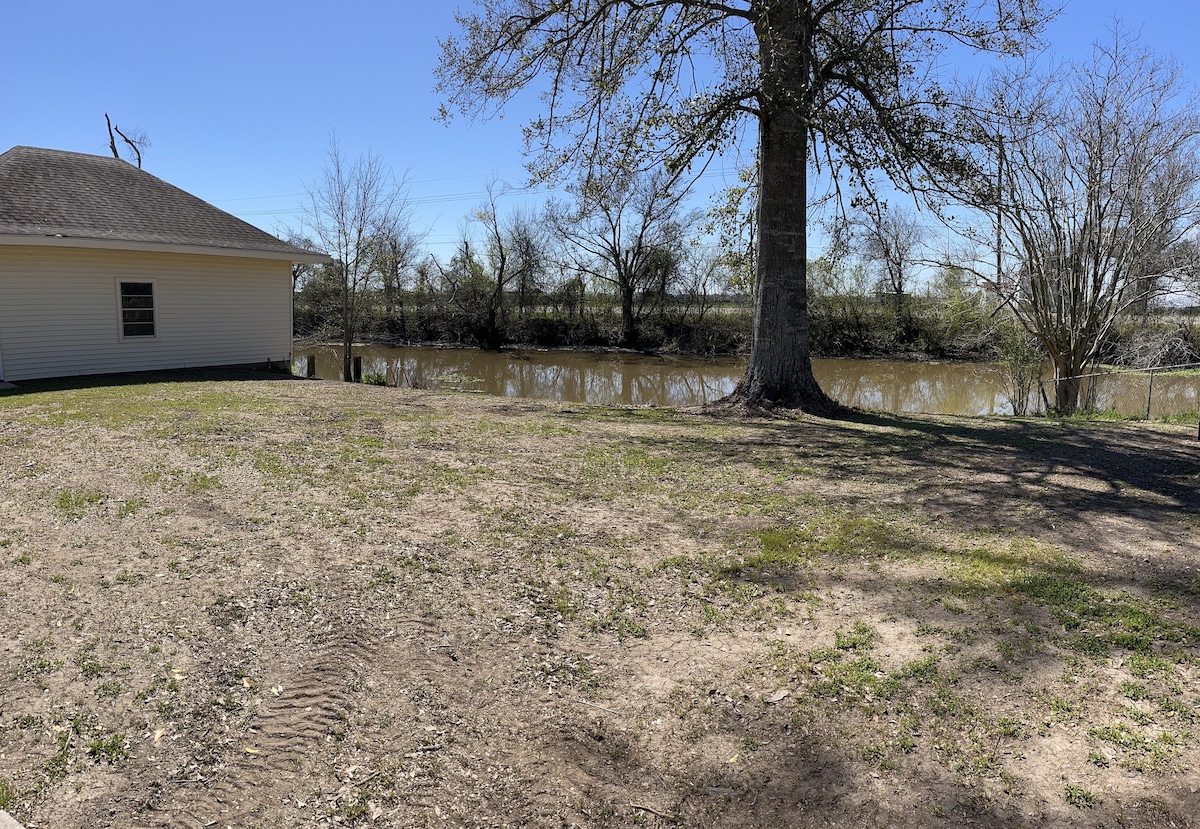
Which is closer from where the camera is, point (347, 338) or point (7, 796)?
point (7, 796)

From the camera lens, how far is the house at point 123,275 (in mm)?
12500

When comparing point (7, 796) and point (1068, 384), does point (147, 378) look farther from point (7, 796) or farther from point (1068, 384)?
point (1068, 384)

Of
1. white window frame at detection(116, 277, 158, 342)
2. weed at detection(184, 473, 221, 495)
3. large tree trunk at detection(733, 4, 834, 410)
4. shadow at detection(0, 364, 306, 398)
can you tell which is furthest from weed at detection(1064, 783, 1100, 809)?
white window frame at detection(116, 277, 158, 342)

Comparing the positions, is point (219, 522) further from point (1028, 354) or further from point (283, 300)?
point (1028, 354)

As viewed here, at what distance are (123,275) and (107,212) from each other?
1.21 meters

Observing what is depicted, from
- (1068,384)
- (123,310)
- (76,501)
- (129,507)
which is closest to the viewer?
(129,507)

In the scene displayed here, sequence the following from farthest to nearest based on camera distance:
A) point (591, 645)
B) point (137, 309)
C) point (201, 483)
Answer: point (137, 309) < point (201, 483) < point (591, 645)

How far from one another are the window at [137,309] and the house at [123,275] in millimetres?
Answer: 18

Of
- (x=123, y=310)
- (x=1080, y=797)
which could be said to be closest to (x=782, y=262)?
(x=1080, y=797)

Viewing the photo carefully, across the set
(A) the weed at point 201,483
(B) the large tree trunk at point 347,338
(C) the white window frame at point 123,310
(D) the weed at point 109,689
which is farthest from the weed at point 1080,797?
(B) the large tree trunk at point 347,338

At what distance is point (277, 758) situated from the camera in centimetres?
260

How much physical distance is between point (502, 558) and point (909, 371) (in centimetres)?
2585

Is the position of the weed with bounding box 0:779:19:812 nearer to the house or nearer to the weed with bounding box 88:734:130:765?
the weed with bounding box 88:734:130:765

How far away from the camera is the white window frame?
44.9ft
